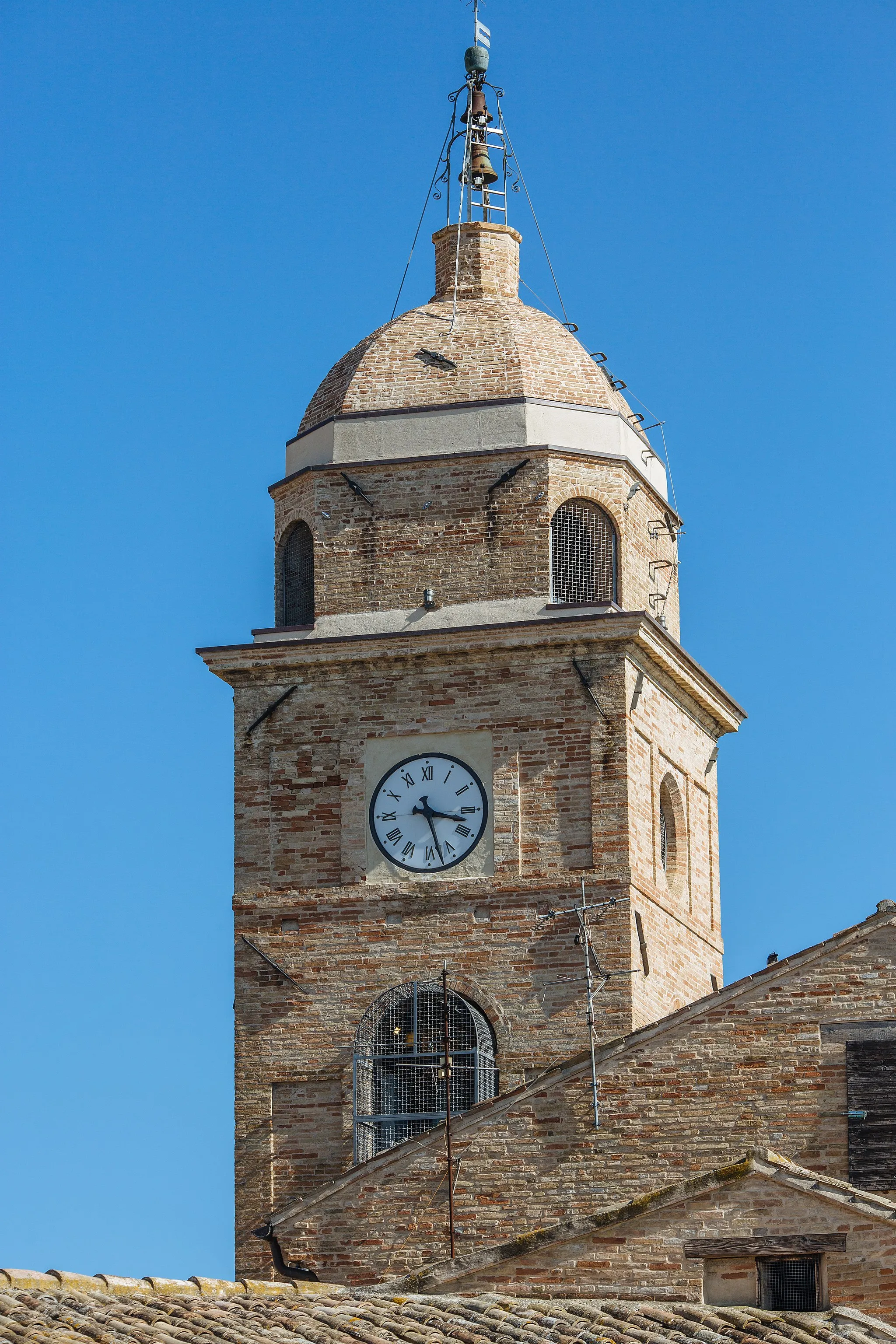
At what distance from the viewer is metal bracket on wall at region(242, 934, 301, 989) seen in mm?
35031

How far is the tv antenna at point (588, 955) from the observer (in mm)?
33844

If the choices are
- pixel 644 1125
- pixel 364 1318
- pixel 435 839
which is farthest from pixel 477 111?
pixel 364 1318

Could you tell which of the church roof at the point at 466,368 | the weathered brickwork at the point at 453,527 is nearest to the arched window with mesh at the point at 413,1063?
the weathered brickwork at the point at 453,527

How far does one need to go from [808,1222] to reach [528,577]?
11238mm

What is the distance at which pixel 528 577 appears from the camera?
35781 millimetres

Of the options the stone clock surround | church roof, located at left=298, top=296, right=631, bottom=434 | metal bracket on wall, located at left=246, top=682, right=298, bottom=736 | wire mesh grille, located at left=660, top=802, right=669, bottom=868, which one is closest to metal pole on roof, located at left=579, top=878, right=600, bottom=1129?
the stone clock surround

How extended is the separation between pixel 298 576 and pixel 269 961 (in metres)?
5.12

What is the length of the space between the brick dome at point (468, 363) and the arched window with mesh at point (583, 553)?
1.51m

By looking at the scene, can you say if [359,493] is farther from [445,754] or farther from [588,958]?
[588,958]

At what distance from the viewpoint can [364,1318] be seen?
2495 centimetres

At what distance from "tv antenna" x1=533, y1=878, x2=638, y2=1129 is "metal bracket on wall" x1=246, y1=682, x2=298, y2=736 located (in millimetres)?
4287

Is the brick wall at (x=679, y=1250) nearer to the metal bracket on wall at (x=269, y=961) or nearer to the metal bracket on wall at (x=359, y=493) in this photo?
the metal bracket on wall at (x=269, y=961)

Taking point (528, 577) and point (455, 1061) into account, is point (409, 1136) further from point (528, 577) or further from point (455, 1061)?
point (528, 577)

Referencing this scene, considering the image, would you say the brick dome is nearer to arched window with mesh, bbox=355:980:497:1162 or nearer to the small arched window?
the small arched window
